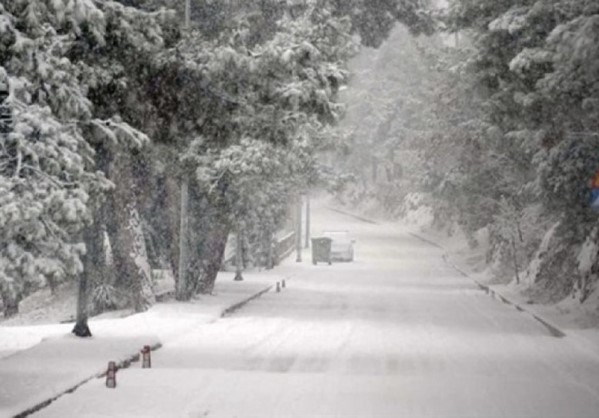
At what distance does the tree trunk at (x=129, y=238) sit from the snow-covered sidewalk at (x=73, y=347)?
2.00ft

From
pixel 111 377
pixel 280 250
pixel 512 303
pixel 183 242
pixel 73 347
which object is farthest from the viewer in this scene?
pixel 280 250

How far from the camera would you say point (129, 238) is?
26.9 meters

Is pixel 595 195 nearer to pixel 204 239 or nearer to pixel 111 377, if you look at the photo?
pixel 111 377

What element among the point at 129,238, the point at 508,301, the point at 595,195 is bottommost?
the point at 508,301

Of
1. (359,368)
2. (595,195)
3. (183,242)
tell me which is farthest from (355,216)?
(359,368)

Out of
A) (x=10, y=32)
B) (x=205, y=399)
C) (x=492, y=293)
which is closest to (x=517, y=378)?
(x=205, y=399)

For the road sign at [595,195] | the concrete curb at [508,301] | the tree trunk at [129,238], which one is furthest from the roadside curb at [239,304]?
the road sign at [595,195]

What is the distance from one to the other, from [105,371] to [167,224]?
58.9 ft

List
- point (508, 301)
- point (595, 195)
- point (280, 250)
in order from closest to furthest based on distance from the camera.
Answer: point (595, 195) → point (508, 301) → point (280, 250)

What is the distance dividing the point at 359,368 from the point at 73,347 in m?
5.13

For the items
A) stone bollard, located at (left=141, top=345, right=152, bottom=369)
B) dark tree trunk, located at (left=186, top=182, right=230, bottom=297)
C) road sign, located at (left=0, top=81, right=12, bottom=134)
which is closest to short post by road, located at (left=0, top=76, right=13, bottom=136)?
road sign, located at (left=0, top=81, right=12, bottom=134)

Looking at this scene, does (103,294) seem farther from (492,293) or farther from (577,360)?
(577,360)

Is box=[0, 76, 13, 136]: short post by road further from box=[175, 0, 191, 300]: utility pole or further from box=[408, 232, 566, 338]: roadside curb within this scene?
box=[175, 0, 191, 300]: utility pole

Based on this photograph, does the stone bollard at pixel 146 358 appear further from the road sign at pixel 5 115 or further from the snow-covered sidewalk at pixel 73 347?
the road sign at pixel 5 115
